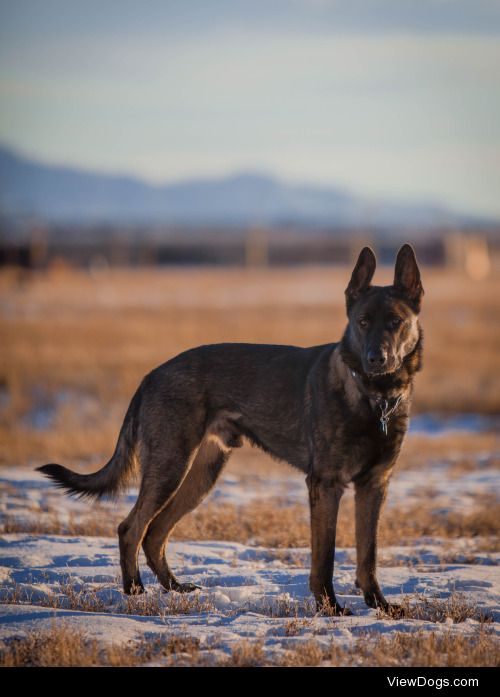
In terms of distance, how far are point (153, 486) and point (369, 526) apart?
59.1 inches

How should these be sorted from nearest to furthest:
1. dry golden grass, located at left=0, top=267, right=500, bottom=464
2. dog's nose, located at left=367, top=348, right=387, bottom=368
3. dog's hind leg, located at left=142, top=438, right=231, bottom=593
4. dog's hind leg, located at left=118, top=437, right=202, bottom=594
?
dog's nose, located at left=367, top=348, right=387, bottom=368
dog's hind leg, located at left=118, top=437, right=202, bottom=594
dog's hind leg, located at left=142, top=438, right=231, bottom=593
dry golden grass, located at left=0, top=267, right=500, bottom=464

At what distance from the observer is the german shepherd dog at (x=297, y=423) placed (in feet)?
18.6

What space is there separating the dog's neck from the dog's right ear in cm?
28

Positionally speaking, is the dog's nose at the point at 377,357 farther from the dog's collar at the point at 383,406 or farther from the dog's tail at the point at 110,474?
the dog's tail at the point at 110,474

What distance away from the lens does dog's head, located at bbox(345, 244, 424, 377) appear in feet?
18.0

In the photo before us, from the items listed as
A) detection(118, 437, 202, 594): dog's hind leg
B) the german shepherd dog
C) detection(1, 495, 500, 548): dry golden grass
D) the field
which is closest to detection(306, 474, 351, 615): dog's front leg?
the german shepherd dog

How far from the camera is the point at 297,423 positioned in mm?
6105

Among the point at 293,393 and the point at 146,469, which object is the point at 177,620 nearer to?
the point at 146,469

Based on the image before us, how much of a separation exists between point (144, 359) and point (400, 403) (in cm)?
1346

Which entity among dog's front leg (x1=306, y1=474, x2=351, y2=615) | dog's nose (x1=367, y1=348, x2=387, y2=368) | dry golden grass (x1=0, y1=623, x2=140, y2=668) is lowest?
dry golden grass (x1=0, y1=623, x2=140, y2=668)

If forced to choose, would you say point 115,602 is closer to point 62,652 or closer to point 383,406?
point 62,652

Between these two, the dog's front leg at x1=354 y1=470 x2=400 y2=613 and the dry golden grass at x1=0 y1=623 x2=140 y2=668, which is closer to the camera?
the dry golden grass at x1=0 y1=623 x2=140 y2=668

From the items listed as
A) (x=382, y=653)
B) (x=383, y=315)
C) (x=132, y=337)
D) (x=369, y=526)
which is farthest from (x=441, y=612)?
(x=132, y=337)

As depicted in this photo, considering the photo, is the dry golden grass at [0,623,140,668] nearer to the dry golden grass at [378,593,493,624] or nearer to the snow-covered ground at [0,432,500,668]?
the snow-covered ground at [0,432,500,668]
